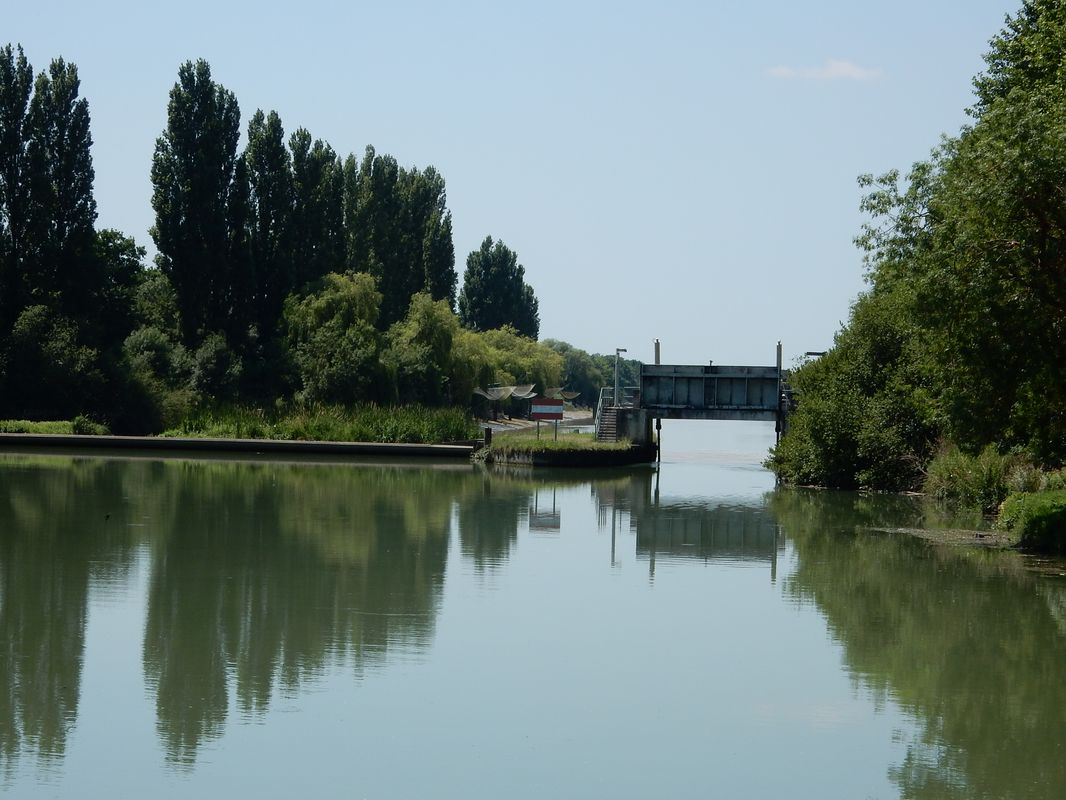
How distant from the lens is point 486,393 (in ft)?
283

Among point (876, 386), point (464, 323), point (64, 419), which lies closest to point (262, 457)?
point (64, 419)

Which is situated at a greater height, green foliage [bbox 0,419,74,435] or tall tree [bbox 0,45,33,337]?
tall tree [bbox 0,45,33,337]

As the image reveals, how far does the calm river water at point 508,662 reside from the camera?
10062mm

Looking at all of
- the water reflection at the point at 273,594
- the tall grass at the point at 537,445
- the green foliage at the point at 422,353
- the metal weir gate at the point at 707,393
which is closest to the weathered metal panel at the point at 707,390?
the metal weir gate at the point at 707,393

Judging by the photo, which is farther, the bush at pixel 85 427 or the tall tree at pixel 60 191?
the tall tree at pixel 60 191

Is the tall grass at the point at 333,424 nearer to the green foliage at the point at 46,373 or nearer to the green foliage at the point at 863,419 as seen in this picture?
the green foliage at the point at 46,373

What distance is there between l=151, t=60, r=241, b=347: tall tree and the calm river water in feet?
110

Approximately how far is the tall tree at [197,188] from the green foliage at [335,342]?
4047 millimetres

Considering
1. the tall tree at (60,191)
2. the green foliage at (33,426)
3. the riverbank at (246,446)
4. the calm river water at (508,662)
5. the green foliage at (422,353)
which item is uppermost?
the tall tree at (60,191)

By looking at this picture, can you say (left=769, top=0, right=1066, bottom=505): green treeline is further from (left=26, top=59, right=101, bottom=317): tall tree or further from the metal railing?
(left=26, top=59, right=101, bottom=317): tall tree

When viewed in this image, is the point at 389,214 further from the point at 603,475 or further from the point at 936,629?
the point at 936,629

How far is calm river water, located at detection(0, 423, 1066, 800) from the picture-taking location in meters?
10.1

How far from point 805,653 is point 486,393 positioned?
7175cm

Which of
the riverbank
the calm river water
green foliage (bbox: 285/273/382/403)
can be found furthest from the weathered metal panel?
the calm river water
